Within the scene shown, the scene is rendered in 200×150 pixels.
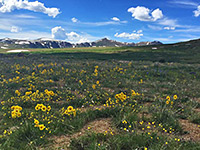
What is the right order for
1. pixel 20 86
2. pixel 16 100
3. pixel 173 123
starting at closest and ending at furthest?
1. pixel 173 123
2. pixel 16 100
3. pixel 20 86

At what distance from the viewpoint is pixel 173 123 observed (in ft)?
15.8

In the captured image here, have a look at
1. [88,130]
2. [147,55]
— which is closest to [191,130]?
[88,130]

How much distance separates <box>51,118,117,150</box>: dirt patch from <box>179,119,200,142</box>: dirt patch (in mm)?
2147

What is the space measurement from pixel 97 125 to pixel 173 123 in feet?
7.94

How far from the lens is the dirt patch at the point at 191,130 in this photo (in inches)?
170

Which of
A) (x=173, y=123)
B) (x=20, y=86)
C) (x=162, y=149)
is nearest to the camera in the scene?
(x=162, y=149)

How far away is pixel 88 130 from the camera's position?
457 cm

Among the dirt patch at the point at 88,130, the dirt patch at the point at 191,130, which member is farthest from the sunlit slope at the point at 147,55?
the dirt patch at the point at 88,130

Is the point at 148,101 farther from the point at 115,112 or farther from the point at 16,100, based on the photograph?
the point at 16,100

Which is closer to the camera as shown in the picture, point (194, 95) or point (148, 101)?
point (148, 101)

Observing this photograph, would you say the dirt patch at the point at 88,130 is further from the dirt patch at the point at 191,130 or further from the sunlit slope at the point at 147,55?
the sunlit slope at the point at 147,55

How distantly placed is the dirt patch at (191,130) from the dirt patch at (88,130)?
215cm

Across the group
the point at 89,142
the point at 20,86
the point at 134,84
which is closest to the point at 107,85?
the point at 134,84

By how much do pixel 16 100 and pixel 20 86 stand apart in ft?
10.3
